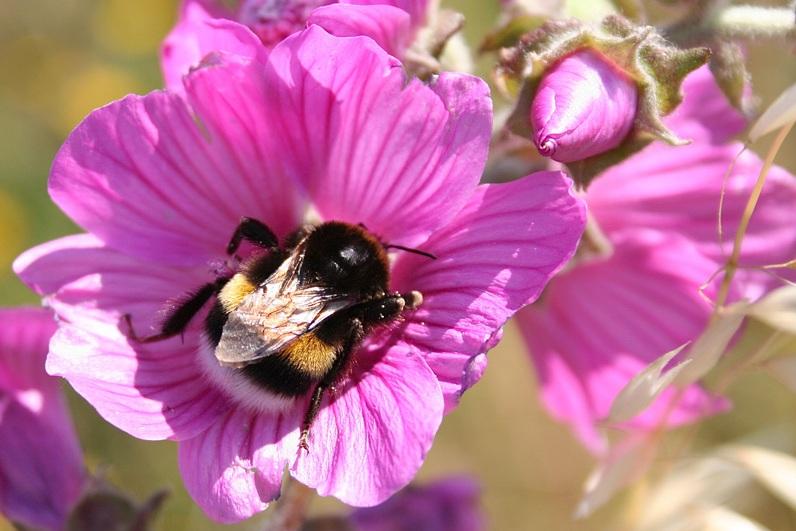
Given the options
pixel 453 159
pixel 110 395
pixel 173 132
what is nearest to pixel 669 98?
pixel 453 159

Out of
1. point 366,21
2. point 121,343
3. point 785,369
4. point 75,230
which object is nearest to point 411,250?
point 366,21

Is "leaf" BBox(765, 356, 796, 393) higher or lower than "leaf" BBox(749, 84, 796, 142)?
lower

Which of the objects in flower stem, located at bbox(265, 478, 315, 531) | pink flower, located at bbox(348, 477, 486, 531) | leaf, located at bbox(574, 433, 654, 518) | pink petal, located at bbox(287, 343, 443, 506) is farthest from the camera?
pink flower, located at bbox(348, 477, 486, 531)

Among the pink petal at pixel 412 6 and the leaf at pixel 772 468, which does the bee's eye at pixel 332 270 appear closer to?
the pink petal at pixel 412 6

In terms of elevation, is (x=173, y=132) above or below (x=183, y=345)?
above

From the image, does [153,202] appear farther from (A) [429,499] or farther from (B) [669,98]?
(A) [429,499]

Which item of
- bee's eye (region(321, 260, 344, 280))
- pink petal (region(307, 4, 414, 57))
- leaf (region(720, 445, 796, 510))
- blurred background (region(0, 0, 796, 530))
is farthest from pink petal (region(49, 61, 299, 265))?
blurred background (region(0, 0, 796, 530))

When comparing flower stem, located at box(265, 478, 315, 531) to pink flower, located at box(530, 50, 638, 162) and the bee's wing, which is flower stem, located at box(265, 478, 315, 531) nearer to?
the bee's wing

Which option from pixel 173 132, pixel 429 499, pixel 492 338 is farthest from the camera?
pixel 429 499
